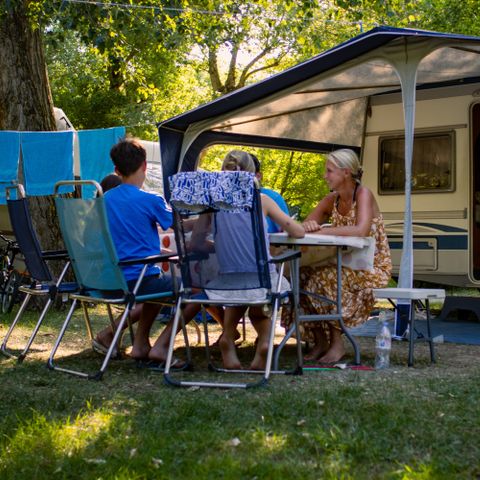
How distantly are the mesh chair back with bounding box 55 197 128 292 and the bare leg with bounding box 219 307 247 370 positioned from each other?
→ 2.25 feet

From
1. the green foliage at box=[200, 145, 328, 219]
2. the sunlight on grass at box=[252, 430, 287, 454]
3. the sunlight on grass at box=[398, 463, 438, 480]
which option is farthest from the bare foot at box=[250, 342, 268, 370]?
the green foliage at box=[200, 145, 328, 219]

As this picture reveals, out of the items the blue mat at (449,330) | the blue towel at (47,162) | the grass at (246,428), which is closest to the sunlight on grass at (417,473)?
the grass at (246,428)

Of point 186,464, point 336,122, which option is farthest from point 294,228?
point 336,122

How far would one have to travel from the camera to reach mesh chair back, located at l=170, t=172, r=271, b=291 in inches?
169

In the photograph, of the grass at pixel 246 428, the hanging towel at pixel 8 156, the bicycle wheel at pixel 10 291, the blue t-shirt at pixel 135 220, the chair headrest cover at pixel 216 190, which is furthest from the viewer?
the hanging towel at pixel 8 156

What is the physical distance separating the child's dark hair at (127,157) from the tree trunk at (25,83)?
419 centimetres

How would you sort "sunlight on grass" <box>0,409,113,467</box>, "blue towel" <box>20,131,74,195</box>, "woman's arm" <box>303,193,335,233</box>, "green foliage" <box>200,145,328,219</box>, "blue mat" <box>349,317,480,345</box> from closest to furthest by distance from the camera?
"sunlight on grass" <box>0,409,113,467</box> → "woman's arm" <box>303,193,335,233</box> → "blue mat" <box>349,317,480,345</box> → "blue towel" <box>20,131,74,195</box> → "green foliage" <box>200,145,328,219</box>

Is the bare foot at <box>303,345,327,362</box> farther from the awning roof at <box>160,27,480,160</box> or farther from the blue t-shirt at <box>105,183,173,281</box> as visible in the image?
the awning roof at <box>160,27,480,160</box>

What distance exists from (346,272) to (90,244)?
1589mm

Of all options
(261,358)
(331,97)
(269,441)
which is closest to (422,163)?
(331,97)

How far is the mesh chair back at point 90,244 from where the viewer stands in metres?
4.55

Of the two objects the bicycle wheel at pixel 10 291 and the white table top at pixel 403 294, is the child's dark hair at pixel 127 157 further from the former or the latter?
the bicycle wheel at pixel 10 291

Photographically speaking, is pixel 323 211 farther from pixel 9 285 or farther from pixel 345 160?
pixel 9 285

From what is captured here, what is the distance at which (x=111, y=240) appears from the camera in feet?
14.9
